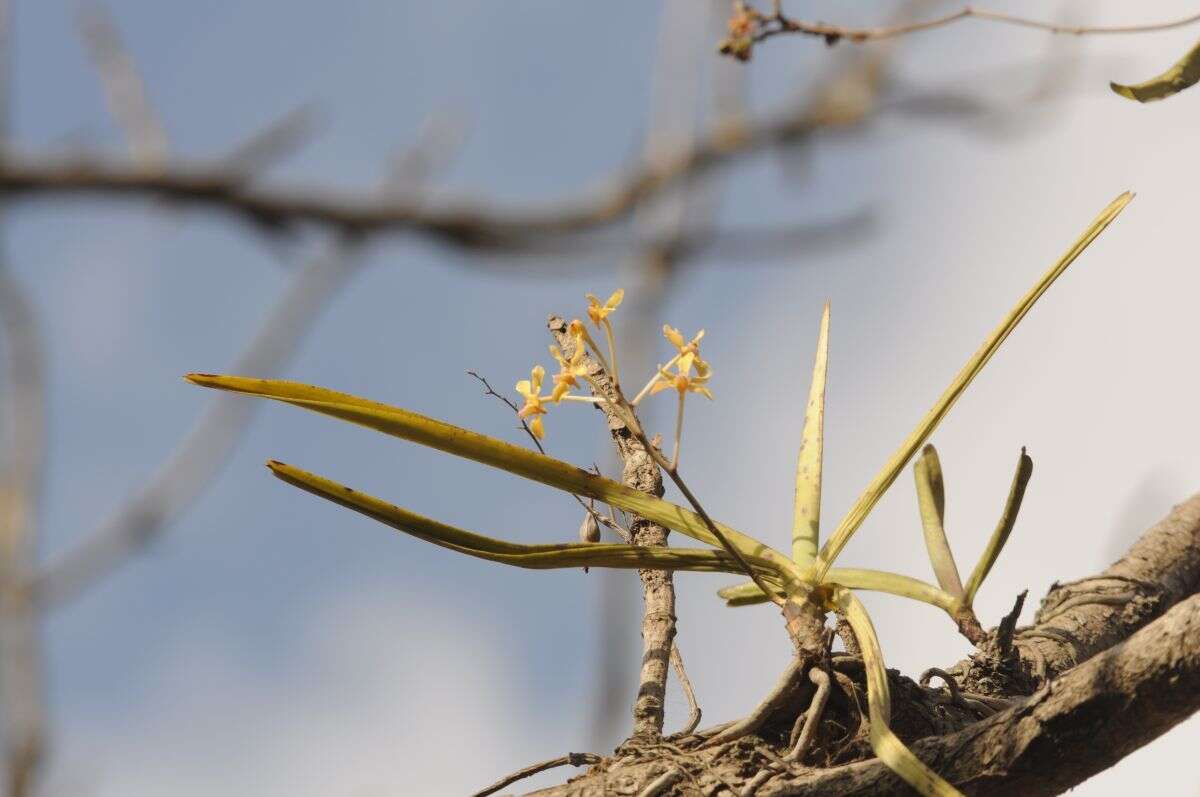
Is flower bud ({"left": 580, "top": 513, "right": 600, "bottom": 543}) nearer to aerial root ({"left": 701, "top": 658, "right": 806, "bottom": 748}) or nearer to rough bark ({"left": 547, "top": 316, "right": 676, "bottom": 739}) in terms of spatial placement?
rough bark ({"left": 547, "top": 316, "right": 676, "bottom": 739})

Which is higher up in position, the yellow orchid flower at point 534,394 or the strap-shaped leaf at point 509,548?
the yellow orchid flower at point 534,394

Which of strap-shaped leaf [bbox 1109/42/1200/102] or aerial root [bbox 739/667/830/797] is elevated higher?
strap-shaped leaf [bbox 1109/42/1200/102]

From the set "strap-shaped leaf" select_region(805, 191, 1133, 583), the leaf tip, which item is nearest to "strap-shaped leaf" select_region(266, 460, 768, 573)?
"strap-shaped leaf" select_region(805, 191, 1133, 583)

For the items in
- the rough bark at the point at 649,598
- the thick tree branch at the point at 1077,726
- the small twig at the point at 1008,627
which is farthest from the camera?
the rough bark at the point at 649,598

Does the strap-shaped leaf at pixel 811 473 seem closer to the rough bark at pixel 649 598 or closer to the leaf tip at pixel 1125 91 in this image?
the rough bark at pixel 649 598

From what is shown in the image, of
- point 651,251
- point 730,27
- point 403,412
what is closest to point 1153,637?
point 651,251

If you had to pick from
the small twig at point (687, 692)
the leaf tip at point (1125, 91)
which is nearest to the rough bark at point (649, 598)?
the small twig at point (687, 692)

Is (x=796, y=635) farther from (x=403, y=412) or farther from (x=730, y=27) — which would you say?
(x=730, y=27)
